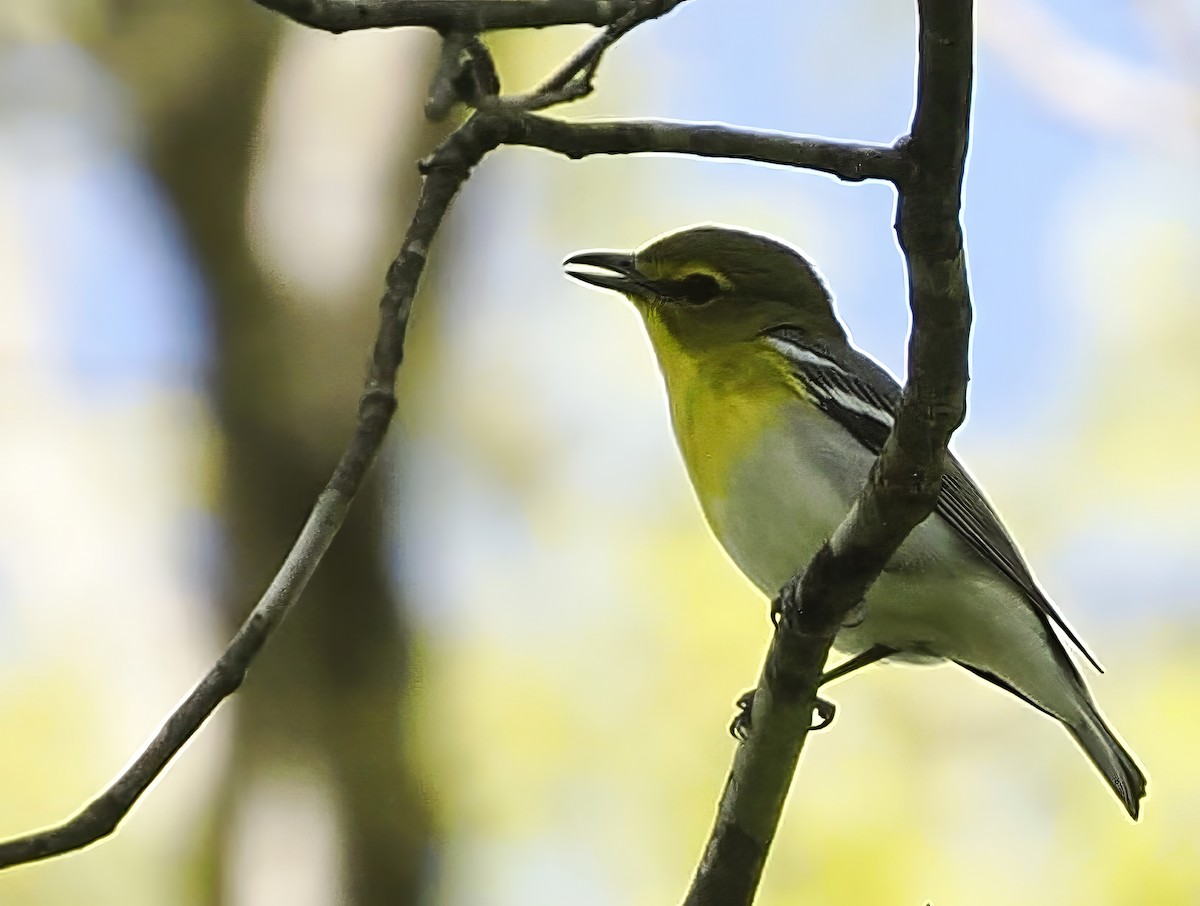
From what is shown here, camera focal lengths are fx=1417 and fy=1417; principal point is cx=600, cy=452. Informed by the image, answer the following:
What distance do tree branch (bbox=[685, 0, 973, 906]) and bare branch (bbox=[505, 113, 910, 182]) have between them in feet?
0.16

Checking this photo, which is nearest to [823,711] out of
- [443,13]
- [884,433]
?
[884,433]

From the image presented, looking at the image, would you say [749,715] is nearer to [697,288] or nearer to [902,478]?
[902,478]

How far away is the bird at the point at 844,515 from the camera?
131 inches

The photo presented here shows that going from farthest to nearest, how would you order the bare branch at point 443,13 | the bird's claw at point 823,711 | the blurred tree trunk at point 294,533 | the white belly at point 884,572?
A: the blurred tree trunk at point 294,533
the white belly at point 884,572
the bird's claw at point 823,711
the bare branch at point 443,13

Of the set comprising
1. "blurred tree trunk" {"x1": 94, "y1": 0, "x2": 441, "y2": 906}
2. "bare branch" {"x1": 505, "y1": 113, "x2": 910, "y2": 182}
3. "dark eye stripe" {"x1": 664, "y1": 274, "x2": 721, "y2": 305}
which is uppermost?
"bare branch" {"x1": 505, "y1": 113, "x2": 910, "y2": 182}

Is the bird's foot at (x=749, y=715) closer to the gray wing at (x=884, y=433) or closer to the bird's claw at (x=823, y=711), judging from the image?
the bird's claw at (x=823, y=711)

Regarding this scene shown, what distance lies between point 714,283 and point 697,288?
53 millimetres

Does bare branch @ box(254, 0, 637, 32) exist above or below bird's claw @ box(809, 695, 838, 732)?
above

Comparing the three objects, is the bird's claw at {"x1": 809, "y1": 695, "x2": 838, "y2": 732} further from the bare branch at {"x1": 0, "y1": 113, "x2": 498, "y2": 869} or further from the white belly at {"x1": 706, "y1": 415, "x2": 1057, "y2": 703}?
the bare branch at {"x1": 0, "y1": 113, "x2": 498, "y2": 869}

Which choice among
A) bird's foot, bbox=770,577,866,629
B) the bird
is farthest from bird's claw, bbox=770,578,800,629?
the bird

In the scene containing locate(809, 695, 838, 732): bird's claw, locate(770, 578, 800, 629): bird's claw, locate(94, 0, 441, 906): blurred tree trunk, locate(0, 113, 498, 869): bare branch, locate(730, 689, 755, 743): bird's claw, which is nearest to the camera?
locate(0, 113, 498, 869): bare branch

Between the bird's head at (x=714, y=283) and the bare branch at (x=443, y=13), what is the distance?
5.89 ft

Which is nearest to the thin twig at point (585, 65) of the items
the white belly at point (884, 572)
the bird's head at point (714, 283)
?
the white belly at point (884, 572)

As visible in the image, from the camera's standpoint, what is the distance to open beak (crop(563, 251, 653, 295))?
3.91 metres
